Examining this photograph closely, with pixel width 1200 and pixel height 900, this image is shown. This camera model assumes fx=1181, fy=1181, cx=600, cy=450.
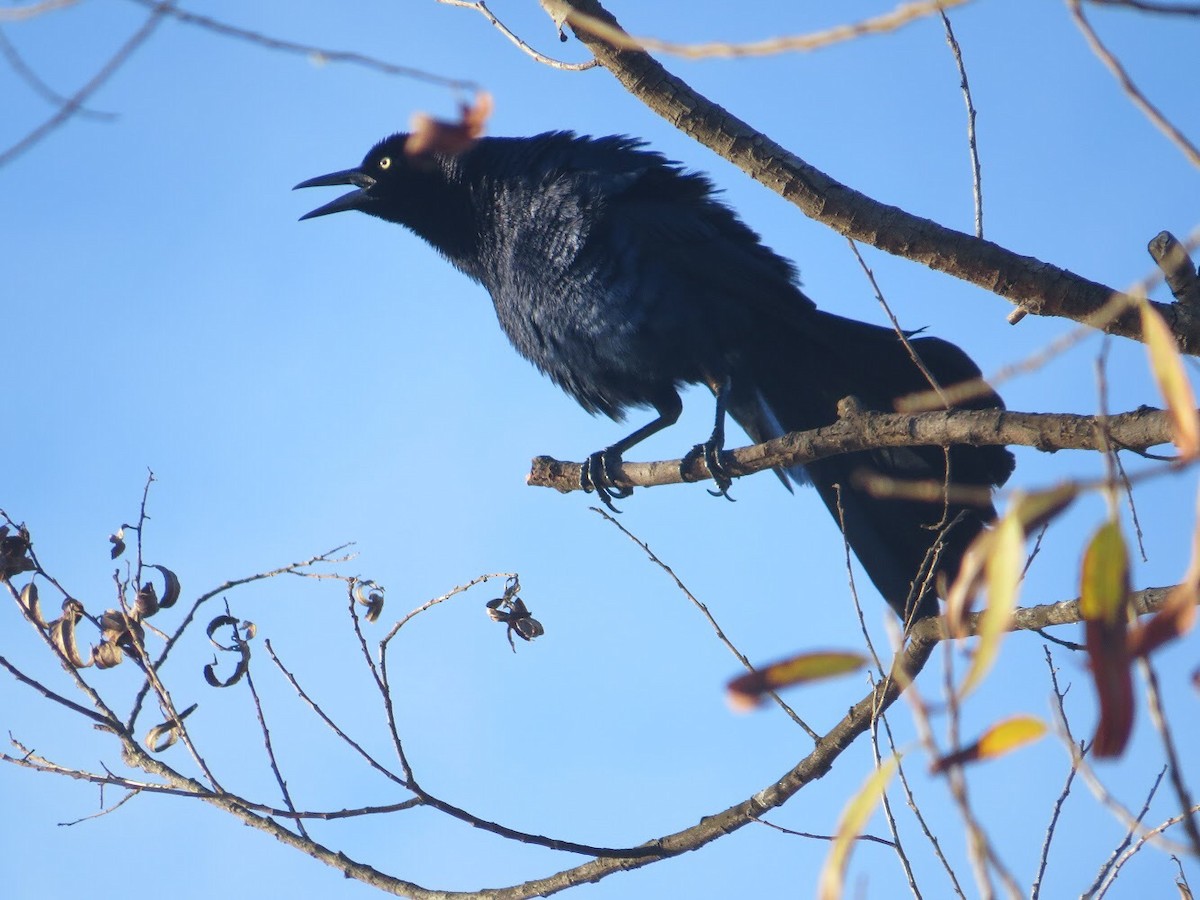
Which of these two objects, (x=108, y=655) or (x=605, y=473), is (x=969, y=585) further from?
(x=605, y=473)

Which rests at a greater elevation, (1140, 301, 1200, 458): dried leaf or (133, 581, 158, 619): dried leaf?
(133, 581, 158, 619): dried leaf

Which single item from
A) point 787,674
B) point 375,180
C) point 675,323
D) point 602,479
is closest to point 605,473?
point 602,479

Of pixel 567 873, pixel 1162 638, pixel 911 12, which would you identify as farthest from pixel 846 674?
pixel 567 873

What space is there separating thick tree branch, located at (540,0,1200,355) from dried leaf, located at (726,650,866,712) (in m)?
1.98

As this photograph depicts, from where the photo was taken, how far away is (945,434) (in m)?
3.19

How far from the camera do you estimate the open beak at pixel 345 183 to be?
6.91 meters

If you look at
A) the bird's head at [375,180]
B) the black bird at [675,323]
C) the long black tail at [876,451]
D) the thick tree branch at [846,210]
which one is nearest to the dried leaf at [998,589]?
the thick tree branch at [846,210]

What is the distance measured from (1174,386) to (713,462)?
10.7 feet

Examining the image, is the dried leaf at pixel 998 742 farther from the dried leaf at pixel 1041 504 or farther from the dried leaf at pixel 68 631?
the dried leaf at pixel 68 631

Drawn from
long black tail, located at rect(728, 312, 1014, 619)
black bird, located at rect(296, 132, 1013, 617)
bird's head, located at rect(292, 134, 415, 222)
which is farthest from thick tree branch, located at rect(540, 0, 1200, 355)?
bird's head, located at rect(292, 134, 415, 222)

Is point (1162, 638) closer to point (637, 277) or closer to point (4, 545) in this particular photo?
point (4, 545)

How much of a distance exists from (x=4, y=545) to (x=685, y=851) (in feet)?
7.51

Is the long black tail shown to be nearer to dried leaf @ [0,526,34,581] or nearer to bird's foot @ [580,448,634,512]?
bird's foot @ [580,448,634,512]

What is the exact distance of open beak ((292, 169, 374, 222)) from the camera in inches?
272
